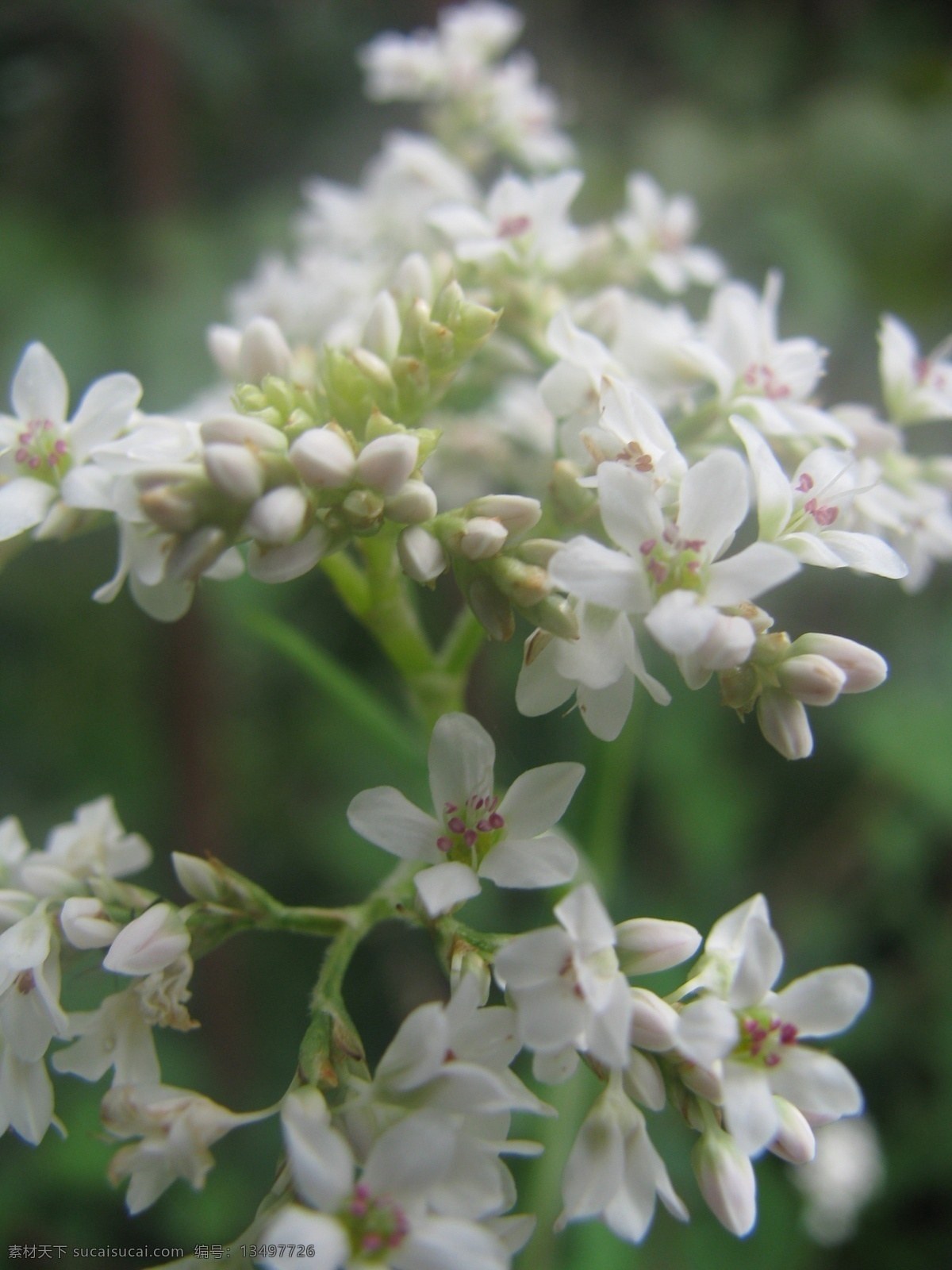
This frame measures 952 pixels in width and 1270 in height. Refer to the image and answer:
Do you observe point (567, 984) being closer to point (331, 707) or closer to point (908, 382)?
point (908, 382)

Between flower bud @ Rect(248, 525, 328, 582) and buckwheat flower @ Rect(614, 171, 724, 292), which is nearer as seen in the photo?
flower bud @ Rect(248, 525, 328, 582)

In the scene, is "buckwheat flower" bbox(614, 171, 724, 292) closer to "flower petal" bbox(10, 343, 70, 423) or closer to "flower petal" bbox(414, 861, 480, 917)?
"flower petal" bbox(10, 343, 70, 423)

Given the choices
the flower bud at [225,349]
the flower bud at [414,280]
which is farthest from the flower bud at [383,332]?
the flower bud at [225,349]

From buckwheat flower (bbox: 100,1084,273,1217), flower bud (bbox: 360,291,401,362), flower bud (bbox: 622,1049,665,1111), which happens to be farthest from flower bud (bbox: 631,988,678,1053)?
flower bud (bbox: 360,291,401,362)

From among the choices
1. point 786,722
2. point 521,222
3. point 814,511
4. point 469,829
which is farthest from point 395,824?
point 521,222

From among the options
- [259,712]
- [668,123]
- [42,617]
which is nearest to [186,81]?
[668,123]

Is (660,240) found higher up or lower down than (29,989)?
higher up

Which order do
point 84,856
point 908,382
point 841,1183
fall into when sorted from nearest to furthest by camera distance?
point 84,856
point 908,382
point 841,1183
